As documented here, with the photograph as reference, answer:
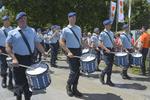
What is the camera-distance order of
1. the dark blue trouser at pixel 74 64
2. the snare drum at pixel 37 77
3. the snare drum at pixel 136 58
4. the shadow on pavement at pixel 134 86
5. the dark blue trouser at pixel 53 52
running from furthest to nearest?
the dark blue trouser at pixel 53 52 → the snare drum at pixel 136 58 → the shadow on pavement at pixel 134 86 → the dark blue trouser at pixel 74 64 → the snare drum at pixel 37 77

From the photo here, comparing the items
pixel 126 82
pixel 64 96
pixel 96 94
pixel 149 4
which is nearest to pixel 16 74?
pixel 64 96

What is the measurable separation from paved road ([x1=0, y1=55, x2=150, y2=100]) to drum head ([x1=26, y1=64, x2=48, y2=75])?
228cm

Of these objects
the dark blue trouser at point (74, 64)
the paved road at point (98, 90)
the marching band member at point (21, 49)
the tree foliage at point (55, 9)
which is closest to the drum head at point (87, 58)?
the dark blue trouser at point (74, 64)

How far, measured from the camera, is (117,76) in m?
14.1

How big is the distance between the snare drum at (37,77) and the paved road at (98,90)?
2.30 metres

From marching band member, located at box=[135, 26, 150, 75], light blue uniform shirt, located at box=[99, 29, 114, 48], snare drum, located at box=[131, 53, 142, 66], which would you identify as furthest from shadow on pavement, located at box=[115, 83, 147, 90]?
marching band member, located at box=[135, 26, 150, 75]

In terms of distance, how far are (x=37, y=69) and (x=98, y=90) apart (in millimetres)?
3660

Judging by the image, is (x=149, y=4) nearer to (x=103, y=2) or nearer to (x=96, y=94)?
(x=103, y=2)

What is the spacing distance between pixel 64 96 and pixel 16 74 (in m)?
2.38

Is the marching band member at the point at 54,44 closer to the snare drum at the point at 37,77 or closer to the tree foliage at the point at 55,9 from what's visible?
the snare drum at the point at 37,77

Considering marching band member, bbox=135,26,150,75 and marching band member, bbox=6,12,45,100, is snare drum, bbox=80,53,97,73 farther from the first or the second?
marching band member, bbox=135,26,150,75

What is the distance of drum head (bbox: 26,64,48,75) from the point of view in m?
7.89

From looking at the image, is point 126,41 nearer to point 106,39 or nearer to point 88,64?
point 106,39

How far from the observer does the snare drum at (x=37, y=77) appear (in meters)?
7.81
